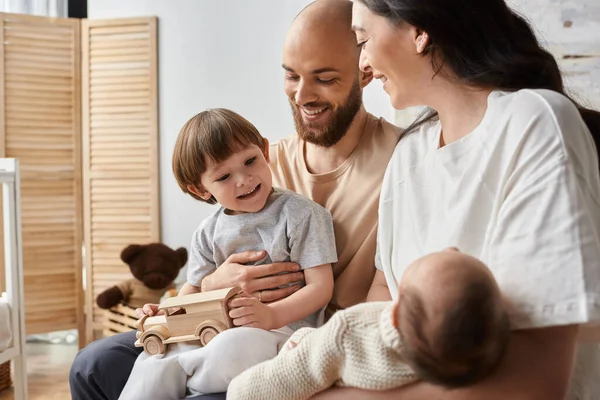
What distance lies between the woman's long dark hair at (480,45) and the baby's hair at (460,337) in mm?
470

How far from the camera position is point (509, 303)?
1.01m

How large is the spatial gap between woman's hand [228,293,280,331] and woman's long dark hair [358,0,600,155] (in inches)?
23.5

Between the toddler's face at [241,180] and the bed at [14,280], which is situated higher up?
the toddler's face at [241,180]

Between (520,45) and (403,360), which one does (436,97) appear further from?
(403,360)

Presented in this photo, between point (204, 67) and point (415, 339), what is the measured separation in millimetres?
3535

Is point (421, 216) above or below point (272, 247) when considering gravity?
above

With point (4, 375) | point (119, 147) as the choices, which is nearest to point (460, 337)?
point (4, 375)

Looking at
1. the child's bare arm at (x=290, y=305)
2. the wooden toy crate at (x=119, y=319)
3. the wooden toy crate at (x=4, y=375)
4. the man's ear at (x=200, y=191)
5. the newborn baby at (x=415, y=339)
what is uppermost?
the man's ear at (x=200, y=191)

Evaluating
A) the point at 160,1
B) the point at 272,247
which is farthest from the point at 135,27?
the point at 272,247

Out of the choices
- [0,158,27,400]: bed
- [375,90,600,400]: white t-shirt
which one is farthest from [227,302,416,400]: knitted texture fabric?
[0,158,27,400]: bed

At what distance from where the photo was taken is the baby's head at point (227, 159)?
1621mm

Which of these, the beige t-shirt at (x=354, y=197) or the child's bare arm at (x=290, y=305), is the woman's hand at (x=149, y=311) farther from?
the beige t-shirt at (x=354, y=197)

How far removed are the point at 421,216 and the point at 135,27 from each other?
3300 mm

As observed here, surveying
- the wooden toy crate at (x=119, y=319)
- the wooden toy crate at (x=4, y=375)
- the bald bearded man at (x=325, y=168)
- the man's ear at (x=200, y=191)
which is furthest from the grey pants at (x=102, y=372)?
the wooden toy crate at (x=4, y=375)
